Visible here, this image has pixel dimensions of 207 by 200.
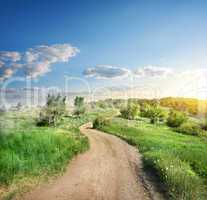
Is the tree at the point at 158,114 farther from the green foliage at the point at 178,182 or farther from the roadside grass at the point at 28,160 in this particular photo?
the green foliage at the point at 178,182

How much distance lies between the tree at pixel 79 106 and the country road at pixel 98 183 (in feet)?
228

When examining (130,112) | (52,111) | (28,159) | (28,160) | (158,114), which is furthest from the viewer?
(158,114)

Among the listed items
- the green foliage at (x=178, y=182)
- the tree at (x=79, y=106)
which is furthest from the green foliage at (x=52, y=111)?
the green foliage at (x=178, y=182)

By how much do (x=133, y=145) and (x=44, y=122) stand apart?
2724cm

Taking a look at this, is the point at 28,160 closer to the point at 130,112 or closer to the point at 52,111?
the point at 52,111

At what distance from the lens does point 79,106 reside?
92625 millimetres

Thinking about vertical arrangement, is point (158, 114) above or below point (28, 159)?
below

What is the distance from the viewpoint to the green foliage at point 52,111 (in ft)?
174

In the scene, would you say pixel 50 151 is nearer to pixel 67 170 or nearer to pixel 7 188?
pixel 67 170

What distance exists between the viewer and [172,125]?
74.2m

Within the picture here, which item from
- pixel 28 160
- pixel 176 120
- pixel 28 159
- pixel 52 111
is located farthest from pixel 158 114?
pixel 28 160

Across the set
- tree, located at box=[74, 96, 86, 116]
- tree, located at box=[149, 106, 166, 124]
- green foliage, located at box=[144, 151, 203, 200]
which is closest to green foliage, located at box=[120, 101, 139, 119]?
tree, located at box=[149, 106, 166, 124]

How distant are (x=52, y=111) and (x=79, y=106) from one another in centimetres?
3467

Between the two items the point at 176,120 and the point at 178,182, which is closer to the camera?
the point at 178,182
